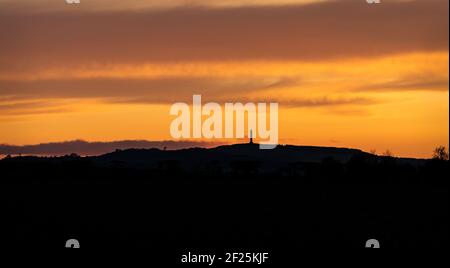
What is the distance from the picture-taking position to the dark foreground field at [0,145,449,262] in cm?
5297

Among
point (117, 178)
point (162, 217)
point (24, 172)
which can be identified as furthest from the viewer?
point (24, 172)

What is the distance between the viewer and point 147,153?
560ft

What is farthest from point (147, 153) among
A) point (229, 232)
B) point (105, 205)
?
point (229, 232)

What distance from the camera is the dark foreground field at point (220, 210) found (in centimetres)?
5297

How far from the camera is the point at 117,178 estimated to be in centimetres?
10200

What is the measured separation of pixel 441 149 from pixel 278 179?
109ft

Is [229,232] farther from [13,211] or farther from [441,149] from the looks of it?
[441,149]

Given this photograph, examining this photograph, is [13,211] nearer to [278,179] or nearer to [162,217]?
[162,217]

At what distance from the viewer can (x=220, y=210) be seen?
68875mm

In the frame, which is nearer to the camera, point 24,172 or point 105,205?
point 105,205
